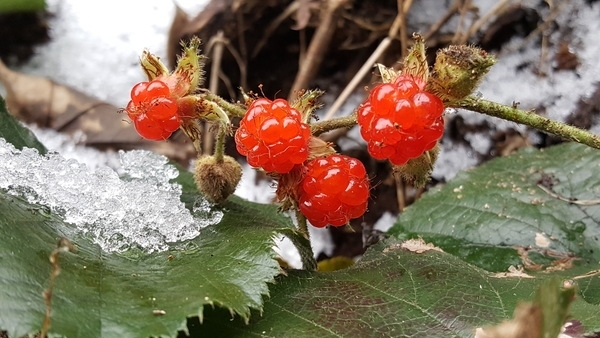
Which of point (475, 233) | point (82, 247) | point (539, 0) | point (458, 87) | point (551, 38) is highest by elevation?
point (539, 0)

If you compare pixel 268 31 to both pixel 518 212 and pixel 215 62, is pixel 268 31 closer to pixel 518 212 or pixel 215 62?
pixel 215 62

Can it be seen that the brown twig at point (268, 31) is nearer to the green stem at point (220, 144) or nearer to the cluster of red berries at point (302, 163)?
the green stem at point (220, 144)

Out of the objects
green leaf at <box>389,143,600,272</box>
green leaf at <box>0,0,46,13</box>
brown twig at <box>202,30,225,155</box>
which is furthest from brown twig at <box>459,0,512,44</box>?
green leaf at <box>0,0,46,13</box>

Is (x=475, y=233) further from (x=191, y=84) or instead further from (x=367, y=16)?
(x=367, y=16)

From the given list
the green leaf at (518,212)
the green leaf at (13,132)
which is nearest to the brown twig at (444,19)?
the green leaf at (518,212)

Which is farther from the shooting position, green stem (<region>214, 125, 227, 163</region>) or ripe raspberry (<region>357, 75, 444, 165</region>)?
green stem (<region>214, 125, 227, 163</region>)

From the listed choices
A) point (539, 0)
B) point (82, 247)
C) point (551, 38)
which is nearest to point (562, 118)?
point (551, 38)

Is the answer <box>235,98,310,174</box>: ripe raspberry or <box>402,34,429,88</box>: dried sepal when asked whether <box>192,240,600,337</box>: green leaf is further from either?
<box>402,34,429,88</box>: dried sepal
